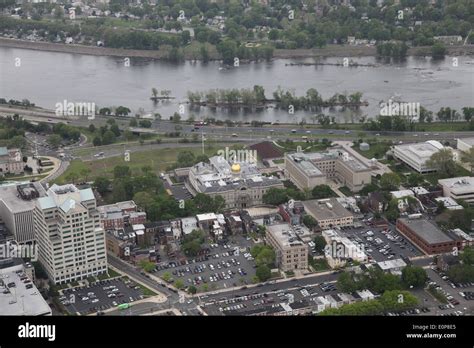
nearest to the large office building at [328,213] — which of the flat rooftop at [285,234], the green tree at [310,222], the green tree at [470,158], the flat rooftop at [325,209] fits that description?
the flat rooftop at [325,209]

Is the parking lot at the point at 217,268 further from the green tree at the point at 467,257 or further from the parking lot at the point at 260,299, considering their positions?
the green tree at the point at 467,257

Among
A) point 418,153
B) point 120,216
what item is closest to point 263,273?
point 120,216

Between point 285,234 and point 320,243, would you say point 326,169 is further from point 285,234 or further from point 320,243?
point 285,234

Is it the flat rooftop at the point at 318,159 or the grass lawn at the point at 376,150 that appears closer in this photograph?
the flat rooftop at the point at 318,159

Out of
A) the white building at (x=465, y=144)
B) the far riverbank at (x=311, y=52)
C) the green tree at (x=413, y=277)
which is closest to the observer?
the green tree at (x=413, y=277)
